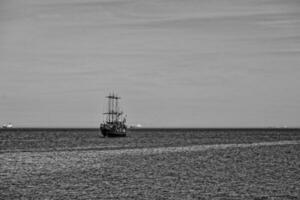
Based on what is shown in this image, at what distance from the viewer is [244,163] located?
46062 millimetres

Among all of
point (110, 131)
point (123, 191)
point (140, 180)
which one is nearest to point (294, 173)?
point (140, 180)

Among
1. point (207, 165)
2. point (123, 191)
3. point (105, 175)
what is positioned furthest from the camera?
point (207, 165)

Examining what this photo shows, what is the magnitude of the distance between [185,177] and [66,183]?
288 inches

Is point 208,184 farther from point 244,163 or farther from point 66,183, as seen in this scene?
point 244,163

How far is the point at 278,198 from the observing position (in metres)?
25.2

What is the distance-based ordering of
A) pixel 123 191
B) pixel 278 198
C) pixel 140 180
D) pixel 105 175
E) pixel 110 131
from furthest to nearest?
pixel 110 131, pixel 105 175, pixel 140 180, pixel 123 191, pixel 278 198

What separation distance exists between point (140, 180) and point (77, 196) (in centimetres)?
707

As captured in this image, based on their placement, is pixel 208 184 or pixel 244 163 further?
pixel 244 163

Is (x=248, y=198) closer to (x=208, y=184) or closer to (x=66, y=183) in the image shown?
(x=208, y=184)

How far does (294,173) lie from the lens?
36531 mm

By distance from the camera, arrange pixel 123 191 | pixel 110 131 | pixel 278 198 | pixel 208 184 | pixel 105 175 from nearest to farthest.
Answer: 1. pixel 278 198
2. pixel 123 191
3. pixel 208 184
4. pixel 105 175
5. pixel 110 131

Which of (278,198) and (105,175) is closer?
(278,198)

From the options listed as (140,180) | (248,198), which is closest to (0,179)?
(140,180)

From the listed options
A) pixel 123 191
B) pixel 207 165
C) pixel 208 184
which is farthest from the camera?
pixel 207 165
